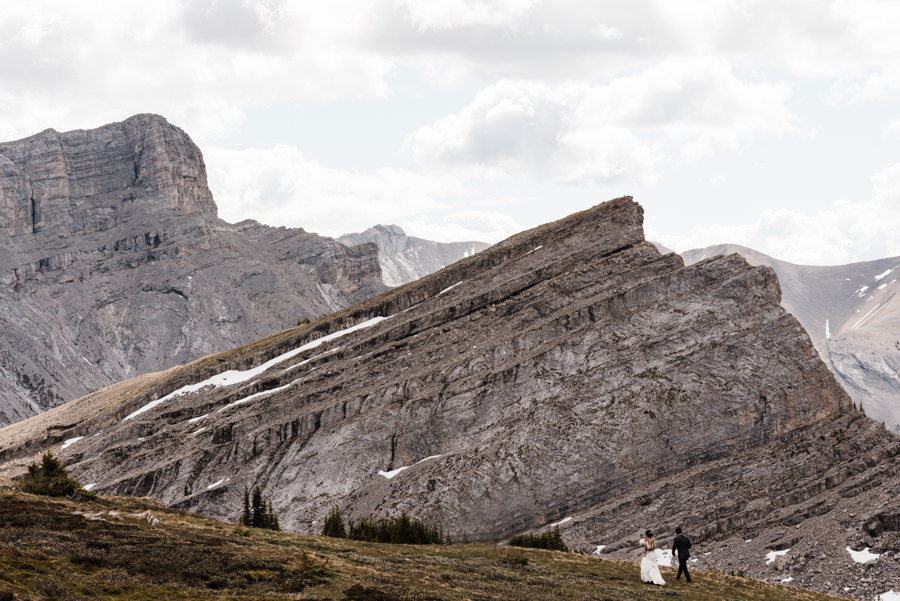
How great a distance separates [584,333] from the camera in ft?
274

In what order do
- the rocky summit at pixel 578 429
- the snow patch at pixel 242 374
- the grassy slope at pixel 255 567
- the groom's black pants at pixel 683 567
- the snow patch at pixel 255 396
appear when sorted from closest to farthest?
the grassy slope at pixel 255 567 → the groom's black pants at pixel 683 567 → the rocky summit at pixel 578 429 → the snow patch at pixel 255 396 → the snow patch at pixel 242 374

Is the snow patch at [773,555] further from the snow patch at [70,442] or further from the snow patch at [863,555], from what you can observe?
the snow patch at [70,442]

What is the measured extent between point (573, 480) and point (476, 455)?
8.98 m

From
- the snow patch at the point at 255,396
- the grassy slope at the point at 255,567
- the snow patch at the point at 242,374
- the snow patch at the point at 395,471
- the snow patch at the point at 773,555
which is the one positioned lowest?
the snow patch at the point at 773,555

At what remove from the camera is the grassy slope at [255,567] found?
26.7 m

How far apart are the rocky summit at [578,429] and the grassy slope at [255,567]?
26016mm

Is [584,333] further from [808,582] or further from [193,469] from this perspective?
[193,469]

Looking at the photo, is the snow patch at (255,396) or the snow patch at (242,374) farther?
the snow patch at (242,374)

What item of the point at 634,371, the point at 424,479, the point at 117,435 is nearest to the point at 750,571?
the point at 634,371

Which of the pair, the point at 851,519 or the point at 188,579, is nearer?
the point at 188,579

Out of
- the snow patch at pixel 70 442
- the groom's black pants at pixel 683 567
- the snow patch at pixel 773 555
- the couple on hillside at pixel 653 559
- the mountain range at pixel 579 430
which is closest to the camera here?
the couple on hillside at pixel 653 559

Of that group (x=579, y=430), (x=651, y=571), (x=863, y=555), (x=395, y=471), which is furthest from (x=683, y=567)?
(x=395, y=471)

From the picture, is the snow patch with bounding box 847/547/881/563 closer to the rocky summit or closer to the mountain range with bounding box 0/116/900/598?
the mountain range with bounding box 0/116/900/598

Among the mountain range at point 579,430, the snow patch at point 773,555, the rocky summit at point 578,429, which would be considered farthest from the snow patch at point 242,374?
the snow patch at point 773,555
